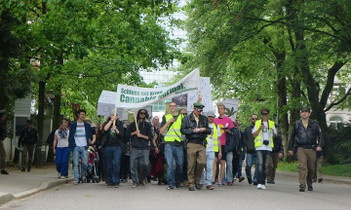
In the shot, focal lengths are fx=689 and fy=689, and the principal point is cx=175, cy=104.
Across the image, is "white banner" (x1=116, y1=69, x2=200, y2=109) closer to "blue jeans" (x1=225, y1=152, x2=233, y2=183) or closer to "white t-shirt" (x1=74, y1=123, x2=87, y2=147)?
"white t-shirt" (x1=74, y1=123, x2=87, y2=147)

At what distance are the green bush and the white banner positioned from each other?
1481 centimetres

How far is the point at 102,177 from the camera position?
64.1ft

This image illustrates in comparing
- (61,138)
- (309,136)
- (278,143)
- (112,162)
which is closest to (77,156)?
(112,162)

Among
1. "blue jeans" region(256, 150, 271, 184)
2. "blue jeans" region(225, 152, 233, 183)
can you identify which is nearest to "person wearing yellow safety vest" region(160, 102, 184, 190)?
"blue jeans" region(256, 150, 271, 184)

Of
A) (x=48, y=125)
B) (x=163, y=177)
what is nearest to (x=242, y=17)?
(x=163, y=177)

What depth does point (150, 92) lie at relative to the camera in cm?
1641

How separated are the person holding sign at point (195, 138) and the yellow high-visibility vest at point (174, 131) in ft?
0.84

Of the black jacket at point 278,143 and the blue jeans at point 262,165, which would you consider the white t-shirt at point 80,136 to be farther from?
the black jacket at point 278,143

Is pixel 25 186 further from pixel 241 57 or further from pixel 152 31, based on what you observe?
pixel 241 57

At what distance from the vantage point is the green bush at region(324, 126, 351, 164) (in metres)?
29.7

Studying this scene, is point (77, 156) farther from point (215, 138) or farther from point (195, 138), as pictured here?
point (195, 138)

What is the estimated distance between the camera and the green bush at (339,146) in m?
29.7

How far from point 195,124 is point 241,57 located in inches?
692

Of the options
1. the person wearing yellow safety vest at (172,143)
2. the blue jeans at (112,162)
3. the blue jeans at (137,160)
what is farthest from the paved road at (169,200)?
the blue jeans at (112,162)
